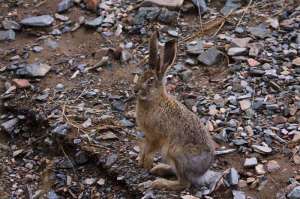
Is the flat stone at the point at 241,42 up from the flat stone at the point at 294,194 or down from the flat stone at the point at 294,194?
up

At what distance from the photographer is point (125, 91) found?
631 centimetres

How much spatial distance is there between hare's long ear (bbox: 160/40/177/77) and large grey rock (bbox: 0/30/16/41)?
2.47m

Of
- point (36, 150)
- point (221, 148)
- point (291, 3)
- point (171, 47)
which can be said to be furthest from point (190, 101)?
point (291, 3)

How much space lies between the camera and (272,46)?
673 centimetres

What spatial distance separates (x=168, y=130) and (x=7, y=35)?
2642mm

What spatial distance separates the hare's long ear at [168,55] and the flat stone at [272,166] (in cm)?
118

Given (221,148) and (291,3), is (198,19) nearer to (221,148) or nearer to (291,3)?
(291,3)

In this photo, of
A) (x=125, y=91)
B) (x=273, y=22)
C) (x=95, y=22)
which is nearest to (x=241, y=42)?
(x=273, y=22)

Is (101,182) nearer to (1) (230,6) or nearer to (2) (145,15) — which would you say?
(2) (145,15)

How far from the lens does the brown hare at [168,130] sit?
202 inches

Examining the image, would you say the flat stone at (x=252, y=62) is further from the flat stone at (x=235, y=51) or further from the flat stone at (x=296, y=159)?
the flat stone at (x=296, y=159)

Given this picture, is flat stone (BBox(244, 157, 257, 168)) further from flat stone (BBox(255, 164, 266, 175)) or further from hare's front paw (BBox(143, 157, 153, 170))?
hare's front paw (BBox(143, 157, 153, 170))

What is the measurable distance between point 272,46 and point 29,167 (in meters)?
2.77

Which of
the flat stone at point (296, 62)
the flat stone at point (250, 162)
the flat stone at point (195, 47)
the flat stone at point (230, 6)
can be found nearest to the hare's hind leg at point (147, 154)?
the flat stone at point (250, 162)
